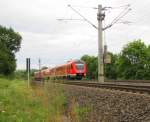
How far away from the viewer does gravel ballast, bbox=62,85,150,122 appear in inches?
476

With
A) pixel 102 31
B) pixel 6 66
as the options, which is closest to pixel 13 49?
pixel 6 66

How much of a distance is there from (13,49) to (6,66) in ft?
33.8

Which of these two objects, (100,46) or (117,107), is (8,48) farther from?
(117,107)

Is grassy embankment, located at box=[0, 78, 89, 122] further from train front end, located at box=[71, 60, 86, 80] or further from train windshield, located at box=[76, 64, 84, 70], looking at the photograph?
train windshield, located at box=[76, 64, 84, 70]

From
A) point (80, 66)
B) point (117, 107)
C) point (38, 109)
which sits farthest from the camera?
point (80, 66)

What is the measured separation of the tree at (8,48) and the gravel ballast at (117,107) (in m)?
69.3

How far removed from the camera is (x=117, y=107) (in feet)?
46.0

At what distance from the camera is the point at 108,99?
15992 mm

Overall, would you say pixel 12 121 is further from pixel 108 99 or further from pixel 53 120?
pixel 108 99

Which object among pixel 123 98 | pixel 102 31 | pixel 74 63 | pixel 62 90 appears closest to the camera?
pixel 123 98

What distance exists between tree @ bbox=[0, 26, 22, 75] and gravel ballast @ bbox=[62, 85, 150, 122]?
227 ft

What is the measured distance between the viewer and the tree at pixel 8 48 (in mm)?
87125

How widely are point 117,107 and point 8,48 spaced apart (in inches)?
3313

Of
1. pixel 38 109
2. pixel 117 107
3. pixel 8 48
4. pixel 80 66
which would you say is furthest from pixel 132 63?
pixel 117 107
